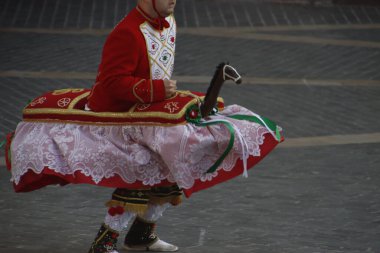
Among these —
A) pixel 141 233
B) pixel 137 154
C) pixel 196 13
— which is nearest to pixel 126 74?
pixel 137 154

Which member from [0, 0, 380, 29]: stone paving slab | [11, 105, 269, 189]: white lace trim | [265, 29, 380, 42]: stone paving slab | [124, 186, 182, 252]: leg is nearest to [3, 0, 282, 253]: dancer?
[11, 105, 269, 189]: white lace trim

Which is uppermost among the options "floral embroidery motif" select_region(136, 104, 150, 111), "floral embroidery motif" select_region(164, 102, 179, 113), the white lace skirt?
"floral embroidery motif" select_region(164, 102, 179, 113)

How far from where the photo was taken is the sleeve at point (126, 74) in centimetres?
550

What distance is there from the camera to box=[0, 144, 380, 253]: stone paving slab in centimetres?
637

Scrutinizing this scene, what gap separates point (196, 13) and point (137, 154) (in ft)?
32.8

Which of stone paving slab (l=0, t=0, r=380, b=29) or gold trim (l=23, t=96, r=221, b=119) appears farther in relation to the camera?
stone paving slab (l=0, t=0, r=380, b=29)

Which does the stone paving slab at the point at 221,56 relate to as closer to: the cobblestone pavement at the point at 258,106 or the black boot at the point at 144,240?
the cobblestone pavement at the point at 258,106

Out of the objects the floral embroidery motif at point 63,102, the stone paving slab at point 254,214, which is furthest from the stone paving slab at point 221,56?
the floral embroidery motif at point 63,102

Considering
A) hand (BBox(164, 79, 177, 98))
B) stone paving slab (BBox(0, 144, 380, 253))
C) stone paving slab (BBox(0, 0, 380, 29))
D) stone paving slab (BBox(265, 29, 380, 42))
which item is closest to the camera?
hand (BBox(164, 79, 177, 98))

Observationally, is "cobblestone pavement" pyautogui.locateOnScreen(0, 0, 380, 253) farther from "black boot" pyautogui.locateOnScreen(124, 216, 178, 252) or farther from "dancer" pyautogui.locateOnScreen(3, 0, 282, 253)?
"dancer" pyautogui.locateOnScreen(3, 0, 282, 253)

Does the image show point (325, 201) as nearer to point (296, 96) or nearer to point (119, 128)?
point (119, 128)

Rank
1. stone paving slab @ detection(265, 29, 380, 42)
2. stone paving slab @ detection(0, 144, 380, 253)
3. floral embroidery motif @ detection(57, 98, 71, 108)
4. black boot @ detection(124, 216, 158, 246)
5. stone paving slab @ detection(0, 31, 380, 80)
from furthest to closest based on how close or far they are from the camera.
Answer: stone paving slab @ detection(265, 29, 380, 42), stone paving slab @ detection(0, 31, 380, 80), stone paving slab @ detection(0, 144, 380, 253), black boot @ detection(124, 216, 158, 246), floral embroidery motif @ detection(57, 98, 71, 108)

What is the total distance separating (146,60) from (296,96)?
555 cm

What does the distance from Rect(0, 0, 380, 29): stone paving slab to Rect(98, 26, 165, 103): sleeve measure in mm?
8804
